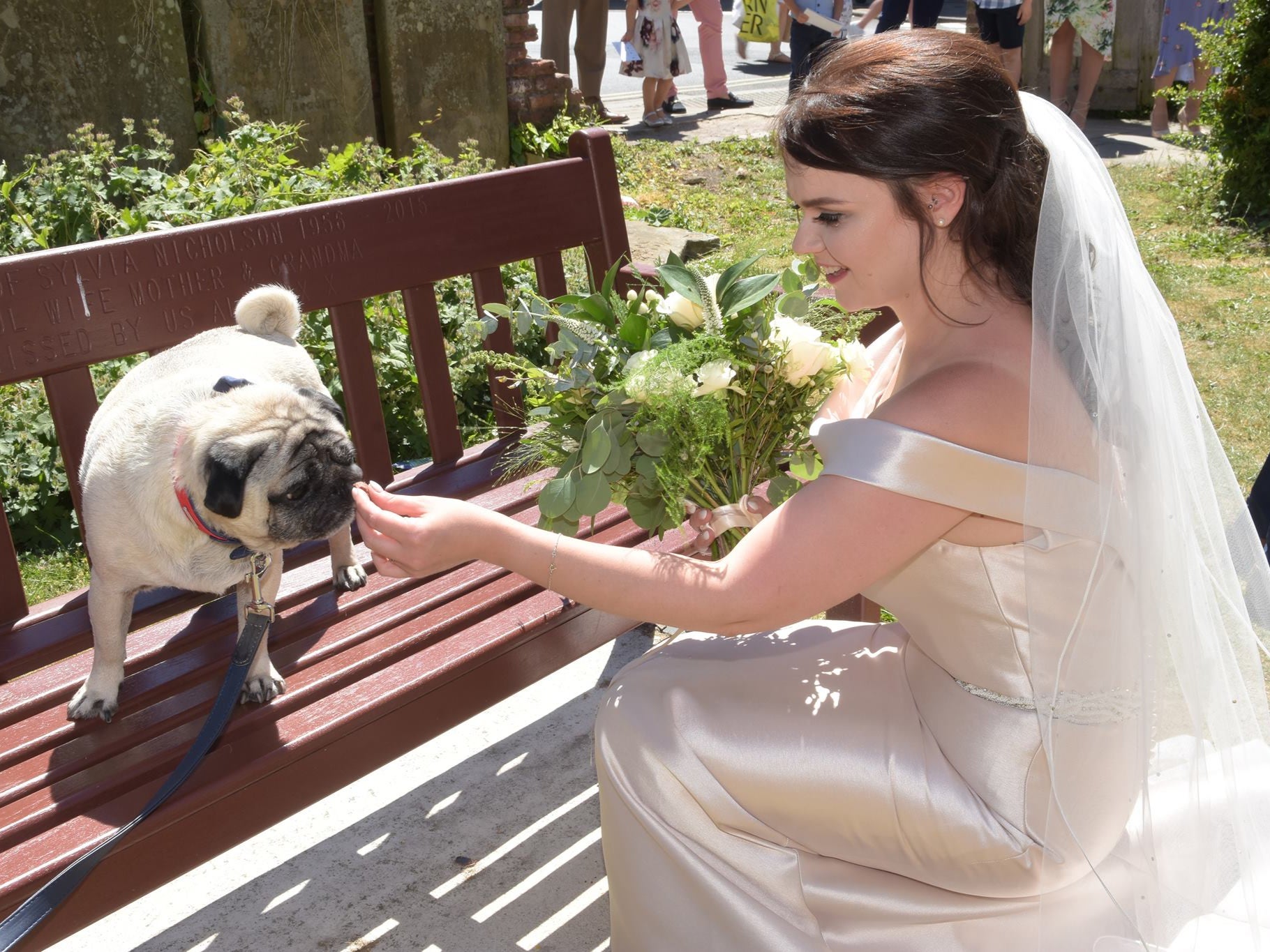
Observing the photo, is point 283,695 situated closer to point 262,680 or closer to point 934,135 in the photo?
point 262,680

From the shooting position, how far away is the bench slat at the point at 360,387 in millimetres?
3354

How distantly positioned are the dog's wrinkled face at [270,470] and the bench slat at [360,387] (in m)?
0.66

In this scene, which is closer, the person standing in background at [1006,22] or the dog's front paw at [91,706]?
the dog's front paw at [91,706]

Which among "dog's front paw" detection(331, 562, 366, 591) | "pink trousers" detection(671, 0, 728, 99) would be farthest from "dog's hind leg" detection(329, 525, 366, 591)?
"pink trousers" detection(671, 0, 728, 99)

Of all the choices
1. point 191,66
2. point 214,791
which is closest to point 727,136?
point 191,66

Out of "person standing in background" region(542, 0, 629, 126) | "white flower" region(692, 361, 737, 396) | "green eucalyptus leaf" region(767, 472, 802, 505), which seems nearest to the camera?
"white flower" region(692, 361, 737, 396)

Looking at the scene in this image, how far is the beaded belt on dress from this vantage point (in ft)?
6.87

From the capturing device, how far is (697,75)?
14031 millimetres

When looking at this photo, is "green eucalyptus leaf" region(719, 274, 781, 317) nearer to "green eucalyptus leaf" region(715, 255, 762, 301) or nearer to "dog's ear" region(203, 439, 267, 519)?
"green eucalyptus leaf" region(715, 255, 762, 301)

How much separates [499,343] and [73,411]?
134 centimetres

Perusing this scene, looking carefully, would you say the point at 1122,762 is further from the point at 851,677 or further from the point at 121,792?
the point at 121,792

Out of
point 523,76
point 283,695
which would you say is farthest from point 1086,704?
point 523,76

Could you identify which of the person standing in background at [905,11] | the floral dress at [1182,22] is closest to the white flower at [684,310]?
the person standing in background at [905,11]

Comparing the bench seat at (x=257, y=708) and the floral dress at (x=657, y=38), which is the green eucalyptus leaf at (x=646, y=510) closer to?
the bench seat at (x=257, y=708)
